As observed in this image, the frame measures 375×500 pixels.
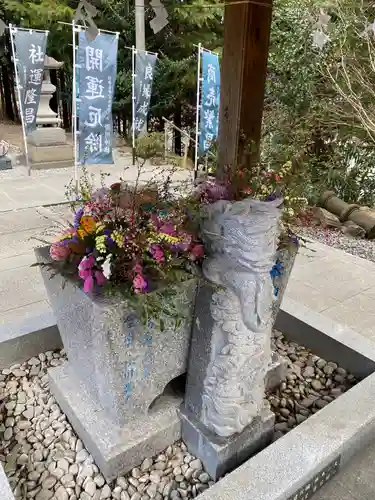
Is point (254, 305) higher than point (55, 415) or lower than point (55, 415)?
higher

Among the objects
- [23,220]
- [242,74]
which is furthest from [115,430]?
[23,220]

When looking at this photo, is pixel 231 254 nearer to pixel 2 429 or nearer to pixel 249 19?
pixel 249 19

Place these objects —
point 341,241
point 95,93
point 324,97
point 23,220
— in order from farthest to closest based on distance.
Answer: point 324,97
point 95,93
point 23,220
point 341,241

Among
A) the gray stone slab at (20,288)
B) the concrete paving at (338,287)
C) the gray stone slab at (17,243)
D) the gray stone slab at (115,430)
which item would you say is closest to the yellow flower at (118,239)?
the gray stone slab at (115,430)

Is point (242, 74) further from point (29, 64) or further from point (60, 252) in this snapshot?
point (29, 64)

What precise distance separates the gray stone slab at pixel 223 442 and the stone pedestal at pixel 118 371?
0.08m

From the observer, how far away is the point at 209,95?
6527mm

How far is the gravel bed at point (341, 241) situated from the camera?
166 inches

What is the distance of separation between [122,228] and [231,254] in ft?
1.32

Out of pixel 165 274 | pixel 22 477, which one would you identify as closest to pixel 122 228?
pixel 165 274

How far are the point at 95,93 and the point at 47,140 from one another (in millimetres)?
2192

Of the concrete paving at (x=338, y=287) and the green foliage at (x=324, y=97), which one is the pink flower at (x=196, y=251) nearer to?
the concrete paving at (x=338, y=287)

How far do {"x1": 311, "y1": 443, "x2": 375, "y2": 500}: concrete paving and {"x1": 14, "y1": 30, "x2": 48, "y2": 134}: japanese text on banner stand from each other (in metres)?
6.74

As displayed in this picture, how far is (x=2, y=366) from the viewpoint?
2.22 m
